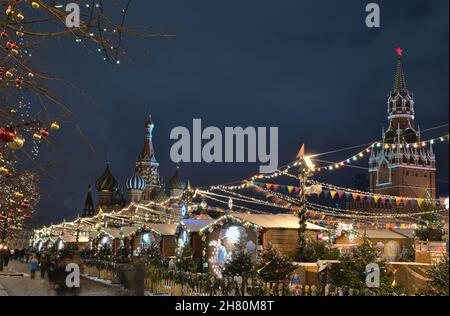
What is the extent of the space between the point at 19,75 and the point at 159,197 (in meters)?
87.1

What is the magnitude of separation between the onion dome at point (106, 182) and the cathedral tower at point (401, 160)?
175 feet

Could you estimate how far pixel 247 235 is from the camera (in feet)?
89.5

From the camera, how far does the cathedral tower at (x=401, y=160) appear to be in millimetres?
116062

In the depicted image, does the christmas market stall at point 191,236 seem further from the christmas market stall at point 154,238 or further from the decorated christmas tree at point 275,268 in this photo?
the decorated christmas tree at point 275,268

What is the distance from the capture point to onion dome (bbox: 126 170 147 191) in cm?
9750

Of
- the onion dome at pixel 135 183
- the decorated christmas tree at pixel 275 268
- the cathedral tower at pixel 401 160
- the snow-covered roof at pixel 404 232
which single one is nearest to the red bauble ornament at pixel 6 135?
the decorated christmas tree at pixel 275 268

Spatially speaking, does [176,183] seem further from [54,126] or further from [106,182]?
[54,126]

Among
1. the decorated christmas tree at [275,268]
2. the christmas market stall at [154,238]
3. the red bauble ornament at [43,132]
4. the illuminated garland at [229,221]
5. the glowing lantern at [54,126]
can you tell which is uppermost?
the glowing lantern at [54,126]

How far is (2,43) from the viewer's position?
7.55m

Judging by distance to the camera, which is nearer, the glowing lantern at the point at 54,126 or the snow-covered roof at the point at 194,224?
the glowing lantern at the point at 54,126

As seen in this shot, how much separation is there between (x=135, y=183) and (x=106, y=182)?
10.1 m

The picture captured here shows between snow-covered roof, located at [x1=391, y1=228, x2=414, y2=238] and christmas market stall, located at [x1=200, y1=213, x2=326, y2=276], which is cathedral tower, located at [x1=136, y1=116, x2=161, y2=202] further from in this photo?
christmas market stall, located at [x1=200, y1=213, x2=326, y2=276]

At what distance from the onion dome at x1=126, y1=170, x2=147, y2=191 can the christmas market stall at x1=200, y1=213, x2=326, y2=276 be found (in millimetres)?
69119
